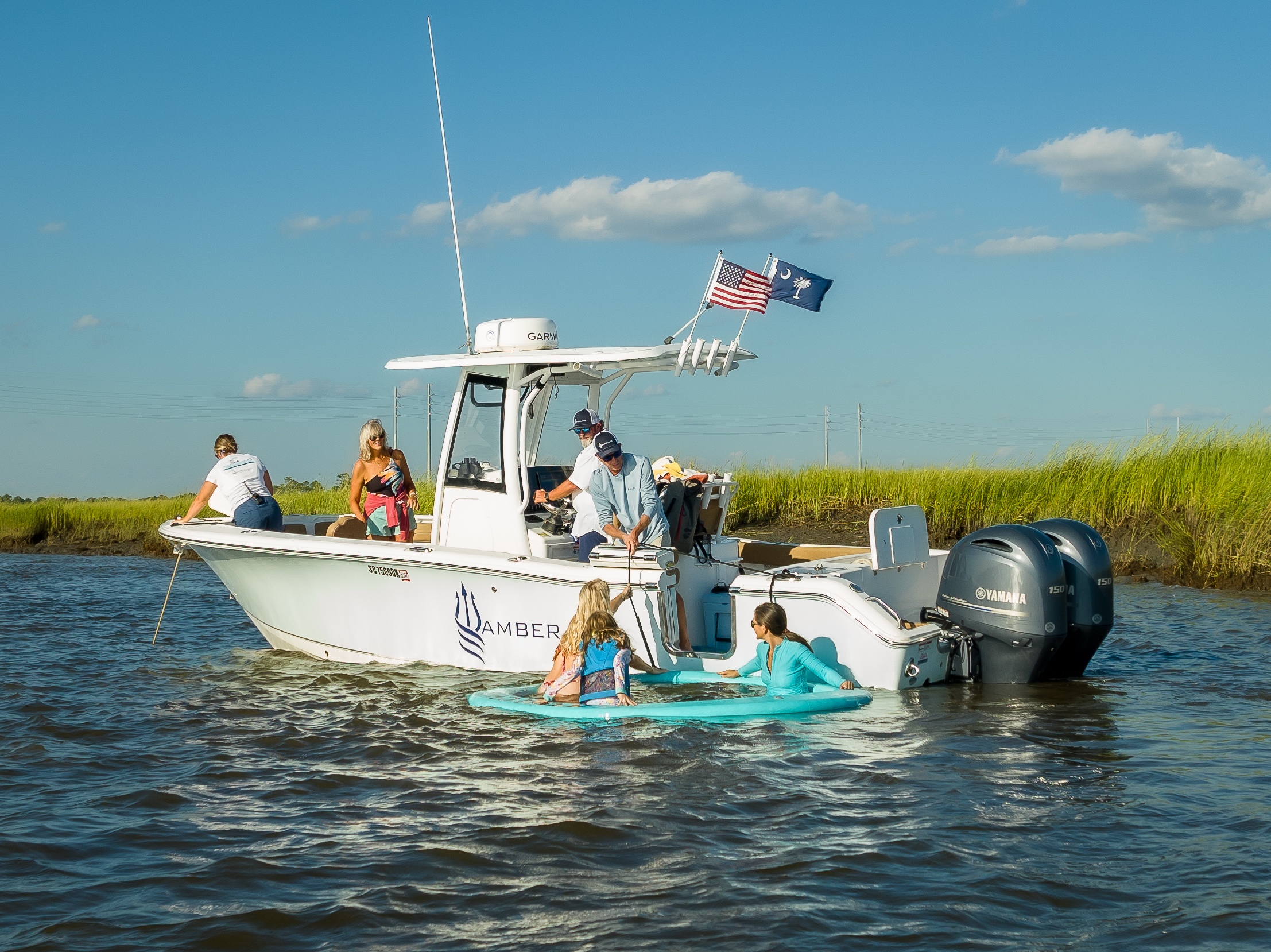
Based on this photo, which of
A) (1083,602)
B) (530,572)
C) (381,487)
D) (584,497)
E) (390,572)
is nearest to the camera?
(1083,602)

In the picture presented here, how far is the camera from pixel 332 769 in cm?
679

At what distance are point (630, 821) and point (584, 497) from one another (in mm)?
3762

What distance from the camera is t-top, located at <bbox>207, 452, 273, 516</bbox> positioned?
1063 cm

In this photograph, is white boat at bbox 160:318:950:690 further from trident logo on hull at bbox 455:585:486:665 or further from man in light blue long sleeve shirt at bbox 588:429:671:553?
man in light blue long sleeve shirt at bbox 588:429:671:553

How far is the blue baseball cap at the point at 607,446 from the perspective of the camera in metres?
8.55

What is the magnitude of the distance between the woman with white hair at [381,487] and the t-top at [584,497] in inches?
73.9

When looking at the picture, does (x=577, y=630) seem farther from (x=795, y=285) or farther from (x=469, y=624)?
(x=795, y=285)

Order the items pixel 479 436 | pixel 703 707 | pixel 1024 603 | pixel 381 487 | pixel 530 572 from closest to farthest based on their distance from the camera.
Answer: pixel 703 707 < pixel 1024 603 < pixel 530 572 < pixel 479 436 < pixel 381 487

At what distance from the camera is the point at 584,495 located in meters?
9.14

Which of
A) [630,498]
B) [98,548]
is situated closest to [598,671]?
[630,498]

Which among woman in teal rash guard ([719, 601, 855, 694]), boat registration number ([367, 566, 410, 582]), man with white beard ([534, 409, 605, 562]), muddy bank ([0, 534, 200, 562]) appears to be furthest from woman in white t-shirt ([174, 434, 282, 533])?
muddy bank ([0, 534, 200, 562])

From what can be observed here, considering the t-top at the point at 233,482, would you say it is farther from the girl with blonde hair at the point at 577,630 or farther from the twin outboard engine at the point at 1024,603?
the twin outboard engine at the point at 1024,603

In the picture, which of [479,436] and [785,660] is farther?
[479,436]

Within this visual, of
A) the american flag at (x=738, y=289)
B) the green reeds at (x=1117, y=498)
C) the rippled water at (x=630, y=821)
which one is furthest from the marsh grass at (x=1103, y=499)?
the american flag at (x=738, y=289)
